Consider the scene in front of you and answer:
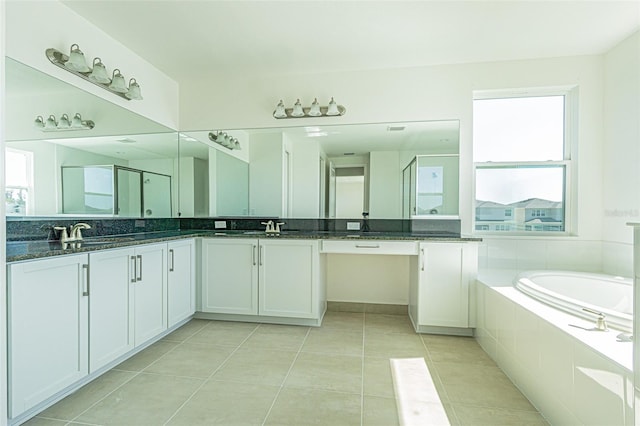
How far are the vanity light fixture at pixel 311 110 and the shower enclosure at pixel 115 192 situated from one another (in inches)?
56.4

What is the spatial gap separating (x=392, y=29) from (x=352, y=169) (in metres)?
1.28

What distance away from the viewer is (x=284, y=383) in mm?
1787

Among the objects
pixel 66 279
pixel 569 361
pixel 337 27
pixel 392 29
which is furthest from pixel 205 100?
pixel 569 361

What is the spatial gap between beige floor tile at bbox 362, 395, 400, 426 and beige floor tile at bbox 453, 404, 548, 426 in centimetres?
33

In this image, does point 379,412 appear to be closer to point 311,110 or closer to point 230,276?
point 230,276

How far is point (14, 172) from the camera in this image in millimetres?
1789

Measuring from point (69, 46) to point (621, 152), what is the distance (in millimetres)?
4332

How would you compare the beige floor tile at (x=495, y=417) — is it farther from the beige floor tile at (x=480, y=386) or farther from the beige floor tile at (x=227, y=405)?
the beige floor tile at (x=227, y=405)

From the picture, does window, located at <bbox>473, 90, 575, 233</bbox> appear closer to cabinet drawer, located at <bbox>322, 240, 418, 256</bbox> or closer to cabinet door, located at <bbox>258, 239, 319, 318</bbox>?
cabinet drawer, located at <bbox>322, 240, 418, 256</bbox>

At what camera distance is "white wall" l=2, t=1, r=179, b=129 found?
5.76 ft

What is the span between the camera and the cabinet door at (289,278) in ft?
8.66

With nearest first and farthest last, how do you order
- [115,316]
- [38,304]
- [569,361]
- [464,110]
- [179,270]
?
[569,361] < [38,304] < [115,316] < [179,270] < [464,110]

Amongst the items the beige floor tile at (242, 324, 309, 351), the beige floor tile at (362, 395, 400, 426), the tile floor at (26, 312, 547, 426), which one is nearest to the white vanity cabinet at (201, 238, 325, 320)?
the beige floor tile at (242, 324, 309, 351)

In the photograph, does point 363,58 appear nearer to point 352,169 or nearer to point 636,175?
point 352,169
